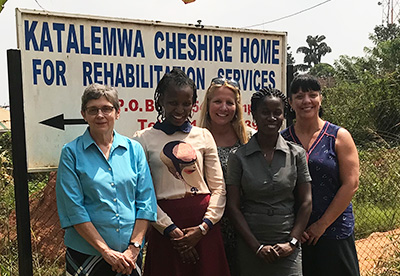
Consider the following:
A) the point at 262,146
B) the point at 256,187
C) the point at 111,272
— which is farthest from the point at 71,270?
the point at 262,146

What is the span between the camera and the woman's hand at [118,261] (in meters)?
2.39

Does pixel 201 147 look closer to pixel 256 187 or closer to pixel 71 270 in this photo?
pixel 256 187

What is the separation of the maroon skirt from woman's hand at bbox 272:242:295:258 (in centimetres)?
33

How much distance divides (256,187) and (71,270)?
1095 millimetres

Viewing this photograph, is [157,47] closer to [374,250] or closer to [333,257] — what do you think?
[333,257]

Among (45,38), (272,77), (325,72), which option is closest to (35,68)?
(45,38)

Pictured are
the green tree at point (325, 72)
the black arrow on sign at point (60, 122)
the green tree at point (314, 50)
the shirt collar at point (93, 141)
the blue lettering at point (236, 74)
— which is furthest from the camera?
the green tree at point (314, 50)

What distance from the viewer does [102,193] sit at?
2.42 meters

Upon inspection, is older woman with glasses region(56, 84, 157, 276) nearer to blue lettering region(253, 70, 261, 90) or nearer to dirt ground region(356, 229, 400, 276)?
blue lettering region(253, 70, 261, 90)

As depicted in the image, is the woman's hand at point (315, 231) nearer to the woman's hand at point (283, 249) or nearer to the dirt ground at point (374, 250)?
the woman's hand at point (283, 249)

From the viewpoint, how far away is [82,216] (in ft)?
7.75

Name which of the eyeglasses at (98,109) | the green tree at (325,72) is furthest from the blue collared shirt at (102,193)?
the green tree at (325,72)

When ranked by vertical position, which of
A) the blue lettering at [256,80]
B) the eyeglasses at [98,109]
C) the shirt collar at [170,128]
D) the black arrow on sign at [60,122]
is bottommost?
the shirt collar at [170,128]

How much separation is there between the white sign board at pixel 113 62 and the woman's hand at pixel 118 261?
102 cm
